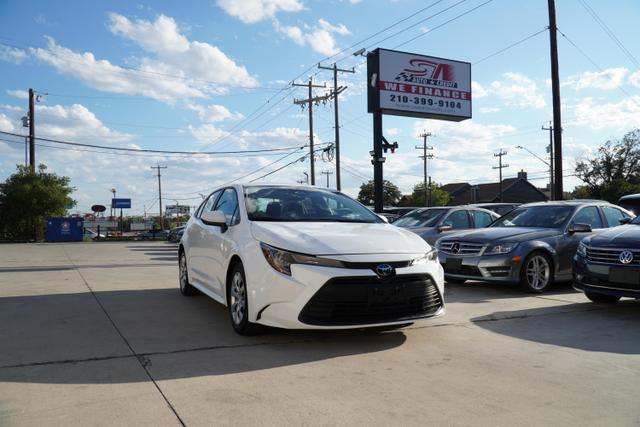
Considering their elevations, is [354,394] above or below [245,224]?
below

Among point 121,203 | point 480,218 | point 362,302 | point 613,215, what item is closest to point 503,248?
point 613,215

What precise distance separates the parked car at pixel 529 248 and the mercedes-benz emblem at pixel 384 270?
13.0 feet

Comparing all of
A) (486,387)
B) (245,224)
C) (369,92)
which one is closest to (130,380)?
(245,224)

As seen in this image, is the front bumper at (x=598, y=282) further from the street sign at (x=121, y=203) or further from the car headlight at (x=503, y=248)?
the street sign at (x=121, y=203)

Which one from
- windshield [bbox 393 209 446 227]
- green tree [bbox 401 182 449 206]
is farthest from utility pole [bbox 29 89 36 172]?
green tree [bbox 401 182 449 206]

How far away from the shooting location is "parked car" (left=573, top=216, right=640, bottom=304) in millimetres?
5707

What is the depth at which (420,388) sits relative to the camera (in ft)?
11.5

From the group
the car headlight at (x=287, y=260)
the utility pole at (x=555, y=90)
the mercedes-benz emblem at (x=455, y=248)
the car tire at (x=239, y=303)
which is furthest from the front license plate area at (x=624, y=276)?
the utility pole at (x=555, y=90)

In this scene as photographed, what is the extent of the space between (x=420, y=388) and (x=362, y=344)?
1149 millimetres

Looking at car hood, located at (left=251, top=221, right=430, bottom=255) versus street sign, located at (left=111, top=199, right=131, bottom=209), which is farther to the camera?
street sign, located at (left=111, top=199, right=131, bottom=209)

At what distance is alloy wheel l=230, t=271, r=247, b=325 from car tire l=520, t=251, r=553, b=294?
4694 millimetres

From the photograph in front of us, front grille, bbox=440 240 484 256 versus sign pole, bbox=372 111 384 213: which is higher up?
sign pole, bbox=372 111 384 213

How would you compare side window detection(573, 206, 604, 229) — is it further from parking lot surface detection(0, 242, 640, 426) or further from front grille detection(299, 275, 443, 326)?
front grille detection(299, 275, 443, 326)

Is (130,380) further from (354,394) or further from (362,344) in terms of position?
(362,344)
